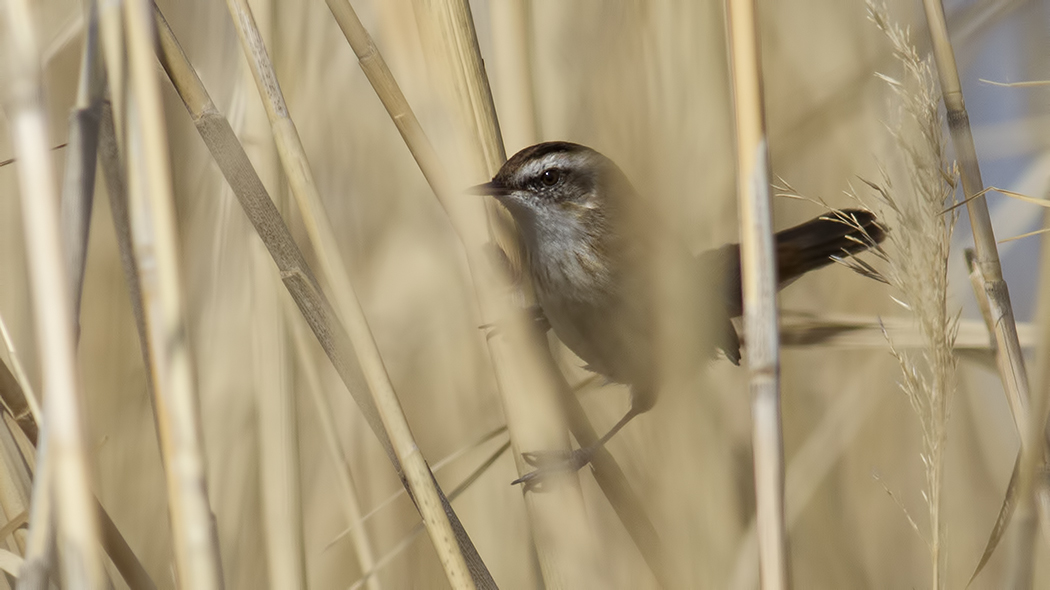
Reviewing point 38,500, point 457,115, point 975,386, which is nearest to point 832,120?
point 975,386

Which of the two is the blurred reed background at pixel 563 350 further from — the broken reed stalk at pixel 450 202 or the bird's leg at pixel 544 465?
the bird's leg at pixel 544 465

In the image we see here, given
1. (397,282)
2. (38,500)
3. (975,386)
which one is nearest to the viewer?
(38,500)

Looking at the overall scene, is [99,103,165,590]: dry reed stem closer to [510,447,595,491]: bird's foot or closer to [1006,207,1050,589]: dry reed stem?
[510,447,595,491]: bird's foot

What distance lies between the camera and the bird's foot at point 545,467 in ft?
3.23

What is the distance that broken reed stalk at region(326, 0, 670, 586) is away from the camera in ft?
3.10

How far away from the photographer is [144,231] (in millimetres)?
722

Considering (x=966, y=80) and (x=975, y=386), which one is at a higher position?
(x=966, y=80)

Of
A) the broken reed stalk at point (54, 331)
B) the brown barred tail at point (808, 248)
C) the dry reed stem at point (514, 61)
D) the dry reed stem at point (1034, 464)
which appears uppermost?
the dry reed stem at point (514, 61)

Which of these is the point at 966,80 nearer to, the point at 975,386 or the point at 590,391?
the point at 975,386

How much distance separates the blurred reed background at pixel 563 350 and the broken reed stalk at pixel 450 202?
0.15 feet

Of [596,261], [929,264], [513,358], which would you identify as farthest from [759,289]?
[596,261]

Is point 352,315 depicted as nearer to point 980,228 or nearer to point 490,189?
point 490,189

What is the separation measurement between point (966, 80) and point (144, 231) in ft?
5.66

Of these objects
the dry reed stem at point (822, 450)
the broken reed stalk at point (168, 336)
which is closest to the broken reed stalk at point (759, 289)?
the broken reed stalk at point (168, 336)
